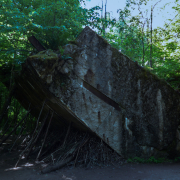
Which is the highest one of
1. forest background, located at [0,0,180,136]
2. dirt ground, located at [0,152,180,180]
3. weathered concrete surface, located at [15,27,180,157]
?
forest background, located at [0,0,180,136]

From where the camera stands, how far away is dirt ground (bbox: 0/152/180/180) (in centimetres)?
484

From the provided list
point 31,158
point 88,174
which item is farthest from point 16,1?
point 88,174

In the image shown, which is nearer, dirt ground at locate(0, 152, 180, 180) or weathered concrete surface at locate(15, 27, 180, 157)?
dirt ground at locate(0, 152, 180, 180)

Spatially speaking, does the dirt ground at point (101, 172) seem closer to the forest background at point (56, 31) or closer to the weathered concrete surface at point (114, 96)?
the weathered concrete surface at point (114, 96)

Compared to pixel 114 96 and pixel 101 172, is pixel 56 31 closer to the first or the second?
pixel 114 96

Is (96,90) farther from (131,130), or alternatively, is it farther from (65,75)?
(131,130)

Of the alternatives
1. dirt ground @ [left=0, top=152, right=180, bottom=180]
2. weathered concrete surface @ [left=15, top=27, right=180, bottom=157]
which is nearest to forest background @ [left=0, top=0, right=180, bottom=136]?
weathered concrete surface @ [left=15, top=27, right=180, bottom=157]

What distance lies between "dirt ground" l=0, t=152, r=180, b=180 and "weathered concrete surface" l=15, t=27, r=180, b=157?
702 millimetres

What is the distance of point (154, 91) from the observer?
6.66m

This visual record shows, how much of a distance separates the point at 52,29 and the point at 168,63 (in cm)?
597

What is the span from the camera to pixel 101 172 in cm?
529

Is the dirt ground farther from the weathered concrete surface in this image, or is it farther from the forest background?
the forest background

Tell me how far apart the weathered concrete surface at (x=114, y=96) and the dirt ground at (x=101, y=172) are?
702 mm

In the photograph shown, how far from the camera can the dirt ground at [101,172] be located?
484 centimetres
